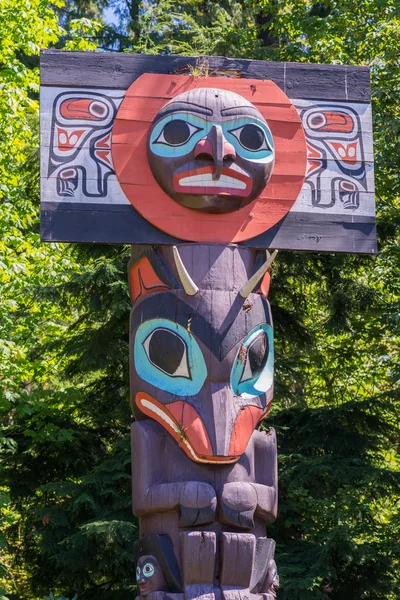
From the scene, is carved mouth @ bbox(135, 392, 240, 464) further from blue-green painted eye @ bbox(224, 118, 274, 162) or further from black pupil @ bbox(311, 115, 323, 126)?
black pupil @ bbox(311, 115, 323, 126)

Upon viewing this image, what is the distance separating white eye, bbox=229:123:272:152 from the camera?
8.39 m

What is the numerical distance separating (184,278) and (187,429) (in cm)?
123

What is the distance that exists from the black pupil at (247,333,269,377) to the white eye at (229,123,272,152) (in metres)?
1.70

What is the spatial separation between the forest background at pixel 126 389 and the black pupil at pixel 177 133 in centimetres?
418

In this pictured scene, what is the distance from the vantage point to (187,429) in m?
7.47

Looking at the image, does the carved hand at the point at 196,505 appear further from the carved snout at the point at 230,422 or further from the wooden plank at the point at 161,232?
the wooden plank at the point at 161,232

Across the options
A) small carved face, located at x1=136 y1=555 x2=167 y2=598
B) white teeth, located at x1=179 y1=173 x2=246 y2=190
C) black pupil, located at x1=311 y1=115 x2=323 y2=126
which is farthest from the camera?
black pupil, located at x1=311 y1=115 x2=323 y2=126

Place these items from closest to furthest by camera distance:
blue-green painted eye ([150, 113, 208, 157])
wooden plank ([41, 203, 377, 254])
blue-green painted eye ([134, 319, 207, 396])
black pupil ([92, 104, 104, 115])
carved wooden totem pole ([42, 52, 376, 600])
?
carved wooden totem pole ([42, 52, 376, 600]) < blue-green painted eye ([134, 319, 207, 396]) < wooden plank ([41, 203, 377, 254]) < blue-green painted eye ([150, 113, 208, 157]) < black pupil ([92, 104, 104, 115])

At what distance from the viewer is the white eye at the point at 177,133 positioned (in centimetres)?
831

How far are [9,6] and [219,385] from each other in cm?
926

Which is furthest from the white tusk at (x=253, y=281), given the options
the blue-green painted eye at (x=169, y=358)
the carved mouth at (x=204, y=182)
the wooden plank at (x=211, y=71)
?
the wooden plank at (x=211, y=71)

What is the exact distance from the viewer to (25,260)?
46.9ft

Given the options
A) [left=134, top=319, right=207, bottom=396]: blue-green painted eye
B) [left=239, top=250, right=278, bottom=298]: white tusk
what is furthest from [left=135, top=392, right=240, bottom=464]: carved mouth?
[left=239, top=250, right=278, bottom=298]: white tusk

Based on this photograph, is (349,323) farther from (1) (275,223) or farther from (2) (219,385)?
(2) (219,385)
